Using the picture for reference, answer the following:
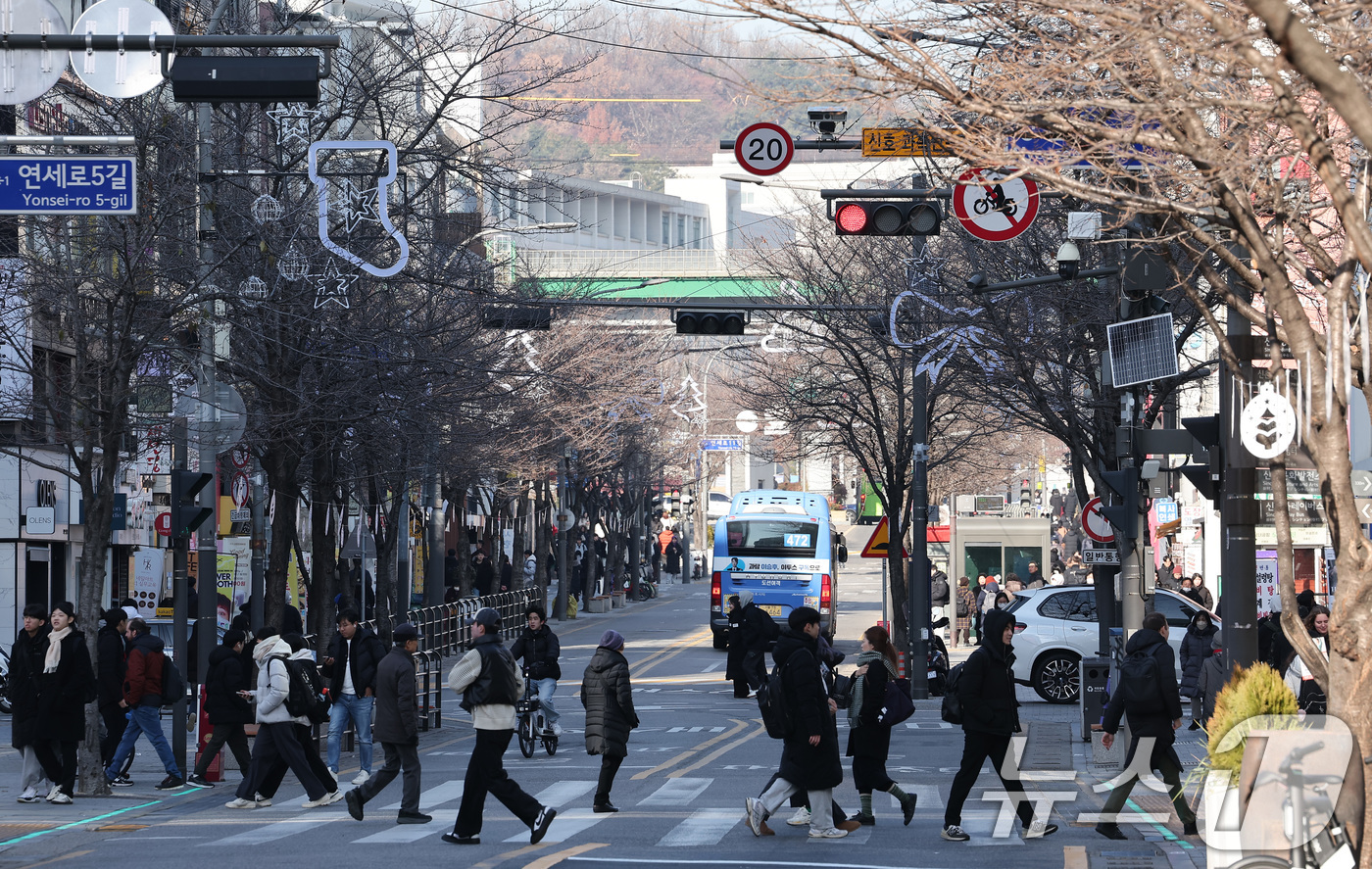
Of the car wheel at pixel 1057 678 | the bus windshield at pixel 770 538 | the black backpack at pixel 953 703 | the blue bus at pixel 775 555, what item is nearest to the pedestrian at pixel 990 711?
the black backpack at pixel 953 703

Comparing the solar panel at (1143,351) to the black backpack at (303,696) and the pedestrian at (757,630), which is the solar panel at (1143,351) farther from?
the pedestrian at (757,630)

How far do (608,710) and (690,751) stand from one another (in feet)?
18.8

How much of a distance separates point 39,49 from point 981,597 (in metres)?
32.1

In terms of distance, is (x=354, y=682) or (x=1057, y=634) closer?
(x=354, y=682)

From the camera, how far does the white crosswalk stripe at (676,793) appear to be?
53.3 ft

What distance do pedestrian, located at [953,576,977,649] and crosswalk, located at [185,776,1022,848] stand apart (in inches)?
1025

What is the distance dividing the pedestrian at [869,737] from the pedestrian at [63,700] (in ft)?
24.1

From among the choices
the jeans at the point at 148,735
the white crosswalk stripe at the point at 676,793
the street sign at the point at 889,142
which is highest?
the street sign at the point at 889,142

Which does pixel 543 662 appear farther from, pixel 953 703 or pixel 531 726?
pixel 953 703

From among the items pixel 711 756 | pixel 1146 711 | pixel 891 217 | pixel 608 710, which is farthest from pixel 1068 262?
pixel 608 710

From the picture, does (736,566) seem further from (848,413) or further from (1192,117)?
(1192,117)

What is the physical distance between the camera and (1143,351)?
15.5 metres

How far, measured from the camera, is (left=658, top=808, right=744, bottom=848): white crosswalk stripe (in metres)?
13.4

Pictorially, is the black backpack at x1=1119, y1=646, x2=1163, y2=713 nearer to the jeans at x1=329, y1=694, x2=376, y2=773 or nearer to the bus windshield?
the jeans at x1=329, y1=694, x2=376, y2=773
